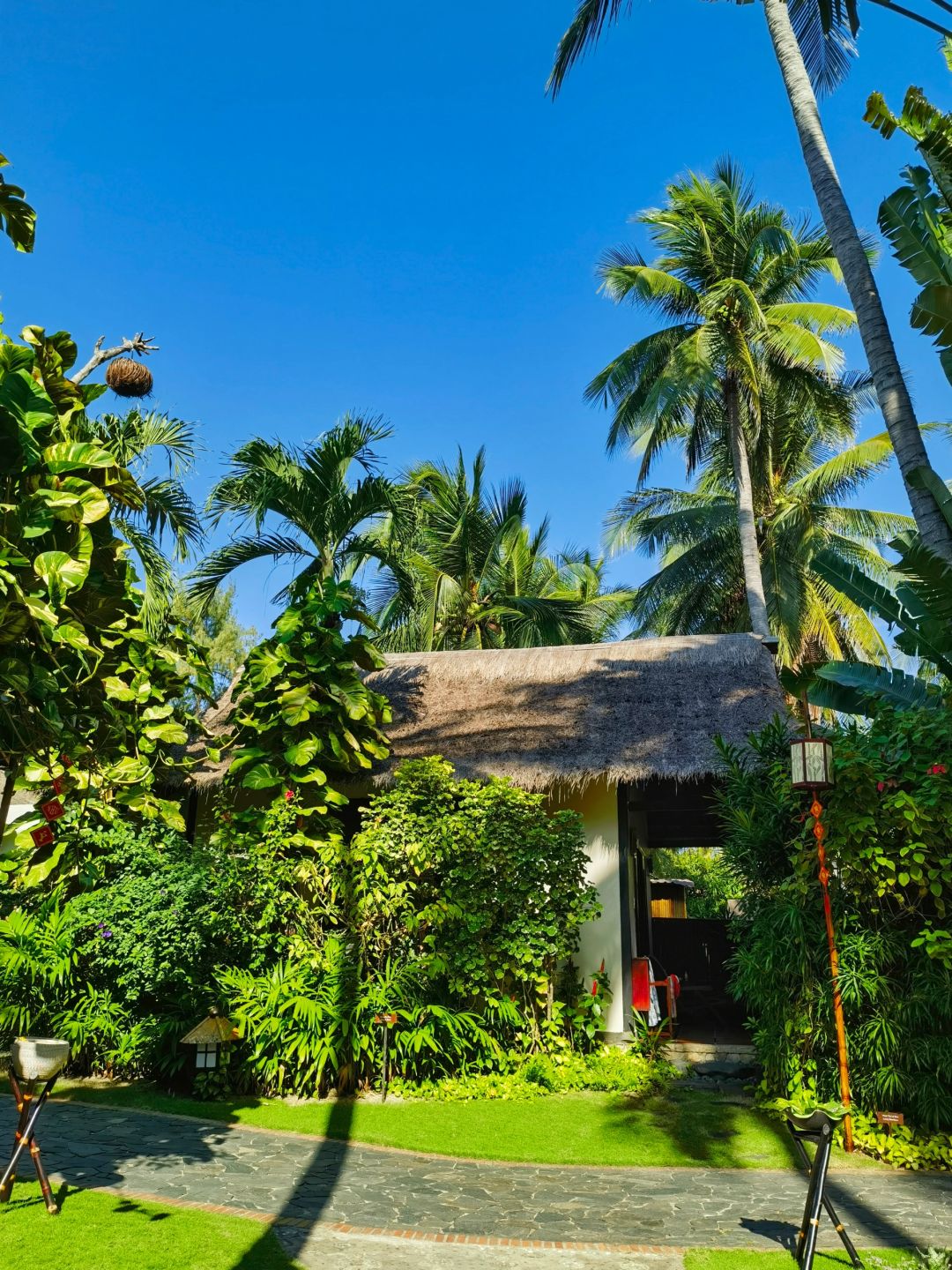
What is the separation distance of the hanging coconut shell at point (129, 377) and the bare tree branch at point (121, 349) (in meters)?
3.66

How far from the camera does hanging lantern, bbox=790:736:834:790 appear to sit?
6.46 metres

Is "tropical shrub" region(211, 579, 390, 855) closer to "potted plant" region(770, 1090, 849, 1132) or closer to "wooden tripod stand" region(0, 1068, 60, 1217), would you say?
"wooden tripod stand" region(0, 1068, 60, 1217)

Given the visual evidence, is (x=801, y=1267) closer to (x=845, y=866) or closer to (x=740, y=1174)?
(x=740, y=1174)

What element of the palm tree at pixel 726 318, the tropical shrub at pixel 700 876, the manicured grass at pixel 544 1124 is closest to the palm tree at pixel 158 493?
the manicured grass at pixel 544 1124

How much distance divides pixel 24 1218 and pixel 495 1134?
3.28 meters

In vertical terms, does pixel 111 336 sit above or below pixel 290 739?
above

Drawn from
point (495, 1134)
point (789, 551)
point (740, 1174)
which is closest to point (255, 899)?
point (495, 1134)

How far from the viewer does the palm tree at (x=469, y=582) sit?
19.0 meters

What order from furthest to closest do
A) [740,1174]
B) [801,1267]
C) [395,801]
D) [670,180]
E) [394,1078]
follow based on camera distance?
[670,180] < [395,801] < [394,1078] < [740,1174] < [801,1267]

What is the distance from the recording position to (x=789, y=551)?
789 inches

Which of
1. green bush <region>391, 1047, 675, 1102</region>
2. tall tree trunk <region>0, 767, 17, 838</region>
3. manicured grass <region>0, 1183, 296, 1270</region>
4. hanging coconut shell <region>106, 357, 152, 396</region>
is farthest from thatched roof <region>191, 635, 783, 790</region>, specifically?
tall tree trunk <region>0, 767, 17, 838</region>

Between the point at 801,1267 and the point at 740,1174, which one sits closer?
the point at 801,1267

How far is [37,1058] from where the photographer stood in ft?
15.5

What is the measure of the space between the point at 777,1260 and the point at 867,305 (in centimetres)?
750
